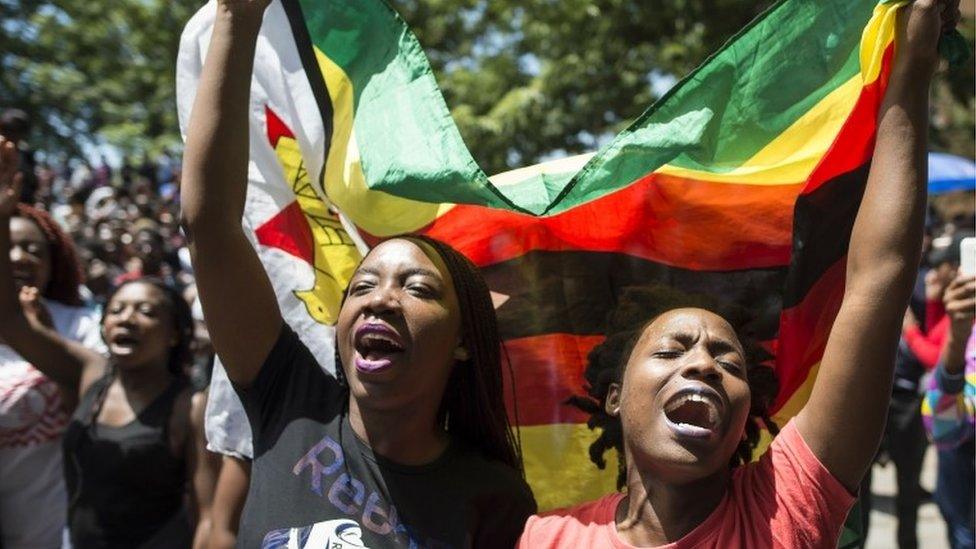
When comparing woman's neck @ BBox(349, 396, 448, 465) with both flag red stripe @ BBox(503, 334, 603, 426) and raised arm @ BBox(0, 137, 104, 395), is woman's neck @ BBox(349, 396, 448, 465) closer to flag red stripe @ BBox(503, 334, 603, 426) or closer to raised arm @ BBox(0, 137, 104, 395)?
flag red stripe @ BBox(503, 334, 603, 426)

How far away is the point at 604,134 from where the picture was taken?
11.6 m

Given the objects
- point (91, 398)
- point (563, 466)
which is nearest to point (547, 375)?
point (563, 466)

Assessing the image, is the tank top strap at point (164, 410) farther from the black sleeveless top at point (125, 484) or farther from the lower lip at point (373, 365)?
the lower lip at point (373, 365)

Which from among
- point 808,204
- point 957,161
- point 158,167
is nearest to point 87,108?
point 158,167

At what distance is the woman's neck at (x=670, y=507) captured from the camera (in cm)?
229

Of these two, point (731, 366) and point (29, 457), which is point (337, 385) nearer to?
point (731, 366)

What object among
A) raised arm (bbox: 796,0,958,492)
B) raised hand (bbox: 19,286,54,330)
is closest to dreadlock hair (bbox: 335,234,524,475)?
raised arm (bbox: 796,0,958,492)

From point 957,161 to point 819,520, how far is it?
28.6 feet

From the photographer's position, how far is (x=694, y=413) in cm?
224

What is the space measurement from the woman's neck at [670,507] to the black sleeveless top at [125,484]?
2029 mm

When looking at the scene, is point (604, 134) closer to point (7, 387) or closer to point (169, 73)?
point (7, 387)

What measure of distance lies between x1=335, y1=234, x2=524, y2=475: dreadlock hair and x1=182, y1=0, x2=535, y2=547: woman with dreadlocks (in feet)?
0.06

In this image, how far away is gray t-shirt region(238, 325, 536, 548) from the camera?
237 cm

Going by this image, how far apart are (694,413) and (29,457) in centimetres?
268
